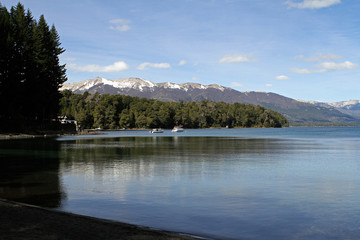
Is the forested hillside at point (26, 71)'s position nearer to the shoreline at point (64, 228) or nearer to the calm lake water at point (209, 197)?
the calm lake water at point (209, 197)

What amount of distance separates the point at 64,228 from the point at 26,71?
292 ft

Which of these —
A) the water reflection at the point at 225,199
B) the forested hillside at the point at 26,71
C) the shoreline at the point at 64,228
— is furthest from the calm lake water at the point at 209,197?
the forested hillside at the point at 26,71

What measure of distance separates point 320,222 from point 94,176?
57.9 feet

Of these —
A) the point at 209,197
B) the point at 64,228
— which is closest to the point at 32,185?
the point at 209,197

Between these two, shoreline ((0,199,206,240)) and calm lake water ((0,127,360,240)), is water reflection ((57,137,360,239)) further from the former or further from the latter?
shoreline ((0,199,206,240))

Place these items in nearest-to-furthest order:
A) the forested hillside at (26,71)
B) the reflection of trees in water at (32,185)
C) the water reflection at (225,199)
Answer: the water reflection at (225,199) → the reflection of trees in water at (32,185) → the forested hillside at (26,71)

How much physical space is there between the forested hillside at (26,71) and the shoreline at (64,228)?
7718 centimetres

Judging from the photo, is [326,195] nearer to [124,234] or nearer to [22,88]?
[124,234]

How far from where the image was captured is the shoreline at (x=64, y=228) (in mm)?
10547

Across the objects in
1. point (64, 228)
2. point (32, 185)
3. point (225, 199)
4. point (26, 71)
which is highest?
point (26, 71)

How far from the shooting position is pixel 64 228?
1143 centimetres

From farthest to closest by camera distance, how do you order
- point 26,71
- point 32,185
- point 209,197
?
point 26,71
point 32,185
point 209,197

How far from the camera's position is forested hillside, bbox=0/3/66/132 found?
83312mm

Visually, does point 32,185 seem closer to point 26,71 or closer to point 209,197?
point 209,197
